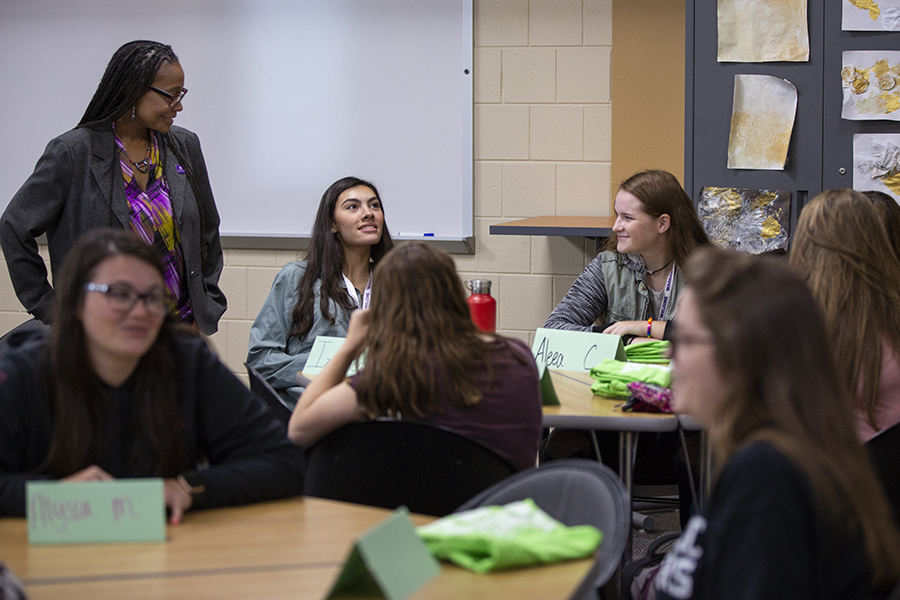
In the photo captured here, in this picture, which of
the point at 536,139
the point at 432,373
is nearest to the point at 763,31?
the point at 536,139

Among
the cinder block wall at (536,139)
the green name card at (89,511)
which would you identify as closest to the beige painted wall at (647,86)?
the cinder block wall at (536,139)

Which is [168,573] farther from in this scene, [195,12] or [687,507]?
[195,12]

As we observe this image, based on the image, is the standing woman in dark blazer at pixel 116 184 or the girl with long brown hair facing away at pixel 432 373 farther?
the standing woman in dark blazer at pixel 116 184

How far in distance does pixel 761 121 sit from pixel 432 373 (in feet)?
6.84

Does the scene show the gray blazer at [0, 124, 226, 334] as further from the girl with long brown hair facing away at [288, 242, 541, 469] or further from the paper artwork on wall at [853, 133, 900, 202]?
the paper artwork on wall at [853, 133, 900, 202]

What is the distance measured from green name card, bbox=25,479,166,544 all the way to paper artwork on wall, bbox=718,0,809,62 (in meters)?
2.66

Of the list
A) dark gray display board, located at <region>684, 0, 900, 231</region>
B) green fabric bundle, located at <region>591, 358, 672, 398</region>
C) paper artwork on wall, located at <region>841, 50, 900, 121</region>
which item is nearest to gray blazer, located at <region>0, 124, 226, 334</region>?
green fabric bundle, located at <region>591, 358, 672, 398</region>

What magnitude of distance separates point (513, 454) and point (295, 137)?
278 centimetres

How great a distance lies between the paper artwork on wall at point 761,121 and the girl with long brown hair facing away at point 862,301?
4.58ft

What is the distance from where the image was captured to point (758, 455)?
3.12ft

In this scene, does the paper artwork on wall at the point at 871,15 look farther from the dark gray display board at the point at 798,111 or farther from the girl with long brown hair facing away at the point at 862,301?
the girl with long brown hair facing away at the point at 862,301

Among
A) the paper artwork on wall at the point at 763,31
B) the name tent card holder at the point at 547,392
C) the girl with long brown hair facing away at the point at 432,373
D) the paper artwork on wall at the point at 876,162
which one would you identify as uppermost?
the paper artwork on wall at the point at 763,31

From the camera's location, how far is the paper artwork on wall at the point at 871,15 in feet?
9.89

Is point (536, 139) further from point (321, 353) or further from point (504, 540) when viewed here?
point (504, 540)
